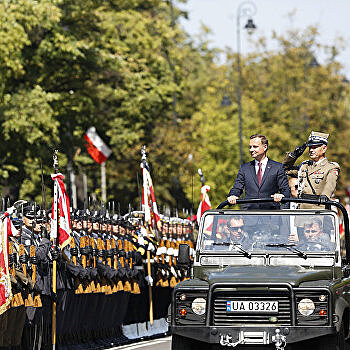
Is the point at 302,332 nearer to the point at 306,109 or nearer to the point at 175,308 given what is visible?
the point at 175,308

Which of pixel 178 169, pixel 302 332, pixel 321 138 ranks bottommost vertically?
pixel 302 332

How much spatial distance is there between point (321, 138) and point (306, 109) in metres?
46.9

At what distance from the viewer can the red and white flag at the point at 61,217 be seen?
1680 cm

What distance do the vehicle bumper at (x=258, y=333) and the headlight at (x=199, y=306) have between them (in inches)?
5.9

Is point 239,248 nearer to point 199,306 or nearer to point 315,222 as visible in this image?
point 315,222

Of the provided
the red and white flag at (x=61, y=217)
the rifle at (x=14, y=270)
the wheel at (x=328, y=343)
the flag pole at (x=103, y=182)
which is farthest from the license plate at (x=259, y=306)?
the flag pole at (x=103, y=182)

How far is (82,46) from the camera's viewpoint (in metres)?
39.8

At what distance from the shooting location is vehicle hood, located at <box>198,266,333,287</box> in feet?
35.4

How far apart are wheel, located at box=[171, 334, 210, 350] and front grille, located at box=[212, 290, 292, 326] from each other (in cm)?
35

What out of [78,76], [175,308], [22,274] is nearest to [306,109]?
[78,76]

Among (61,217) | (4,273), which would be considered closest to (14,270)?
(4,273)

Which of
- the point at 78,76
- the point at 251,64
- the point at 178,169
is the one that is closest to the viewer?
the point at 78,76

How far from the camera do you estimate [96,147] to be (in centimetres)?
4616

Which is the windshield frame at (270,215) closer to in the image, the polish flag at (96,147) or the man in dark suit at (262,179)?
the man in dark suit at (262,179)
